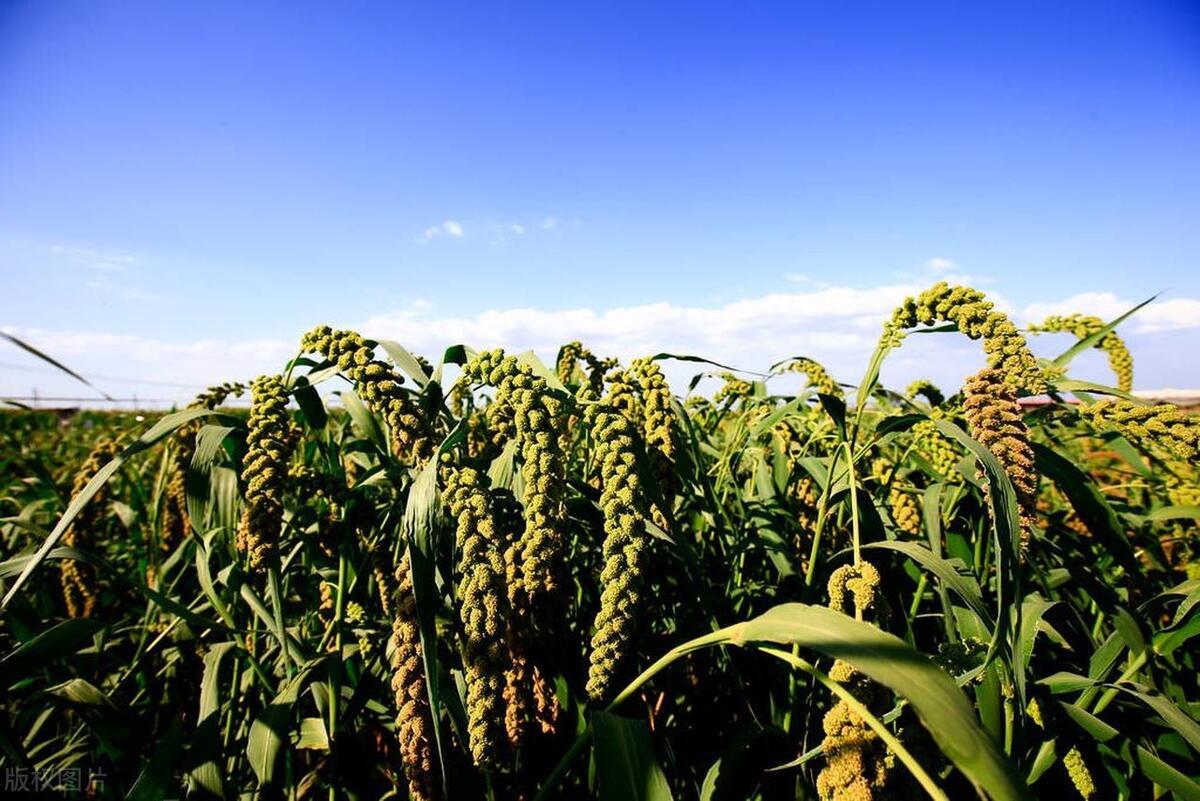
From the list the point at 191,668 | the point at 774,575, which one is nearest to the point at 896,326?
the point at 774,575

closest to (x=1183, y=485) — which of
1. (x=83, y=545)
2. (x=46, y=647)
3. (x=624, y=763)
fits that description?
(x=624, y=763)

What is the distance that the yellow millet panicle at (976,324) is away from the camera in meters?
1.35

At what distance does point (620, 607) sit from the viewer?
1.07 metres

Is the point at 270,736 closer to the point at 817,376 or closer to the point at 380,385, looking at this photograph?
the point at 380,385

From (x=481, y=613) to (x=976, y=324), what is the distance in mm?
1227

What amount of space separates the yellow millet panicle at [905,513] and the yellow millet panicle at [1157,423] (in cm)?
100

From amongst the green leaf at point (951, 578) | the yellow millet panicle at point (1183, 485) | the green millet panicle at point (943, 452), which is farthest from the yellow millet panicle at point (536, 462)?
the yellow millet panicle at point (1183, 485)

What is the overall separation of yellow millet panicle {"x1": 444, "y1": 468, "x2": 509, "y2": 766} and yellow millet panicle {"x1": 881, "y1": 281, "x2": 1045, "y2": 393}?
1102 mm

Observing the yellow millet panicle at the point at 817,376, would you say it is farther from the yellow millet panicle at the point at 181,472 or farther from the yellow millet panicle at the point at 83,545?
the yellow millet panicle at the point at 83,545

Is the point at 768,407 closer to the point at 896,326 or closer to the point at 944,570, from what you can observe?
the point at 896,326

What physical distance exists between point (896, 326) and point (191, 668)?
9.29 ft

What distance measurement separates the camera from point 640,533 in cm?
111

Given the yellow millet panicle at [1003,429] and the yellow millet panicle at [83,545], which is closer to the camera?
the yellow millet panicle at [1003,429]

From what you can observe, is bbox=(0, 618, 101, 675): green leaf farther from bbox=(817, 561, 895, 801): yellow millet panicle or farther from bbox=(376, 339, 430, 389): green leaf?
bbox=(817, 561, 895, 801): yellow millet panicle
